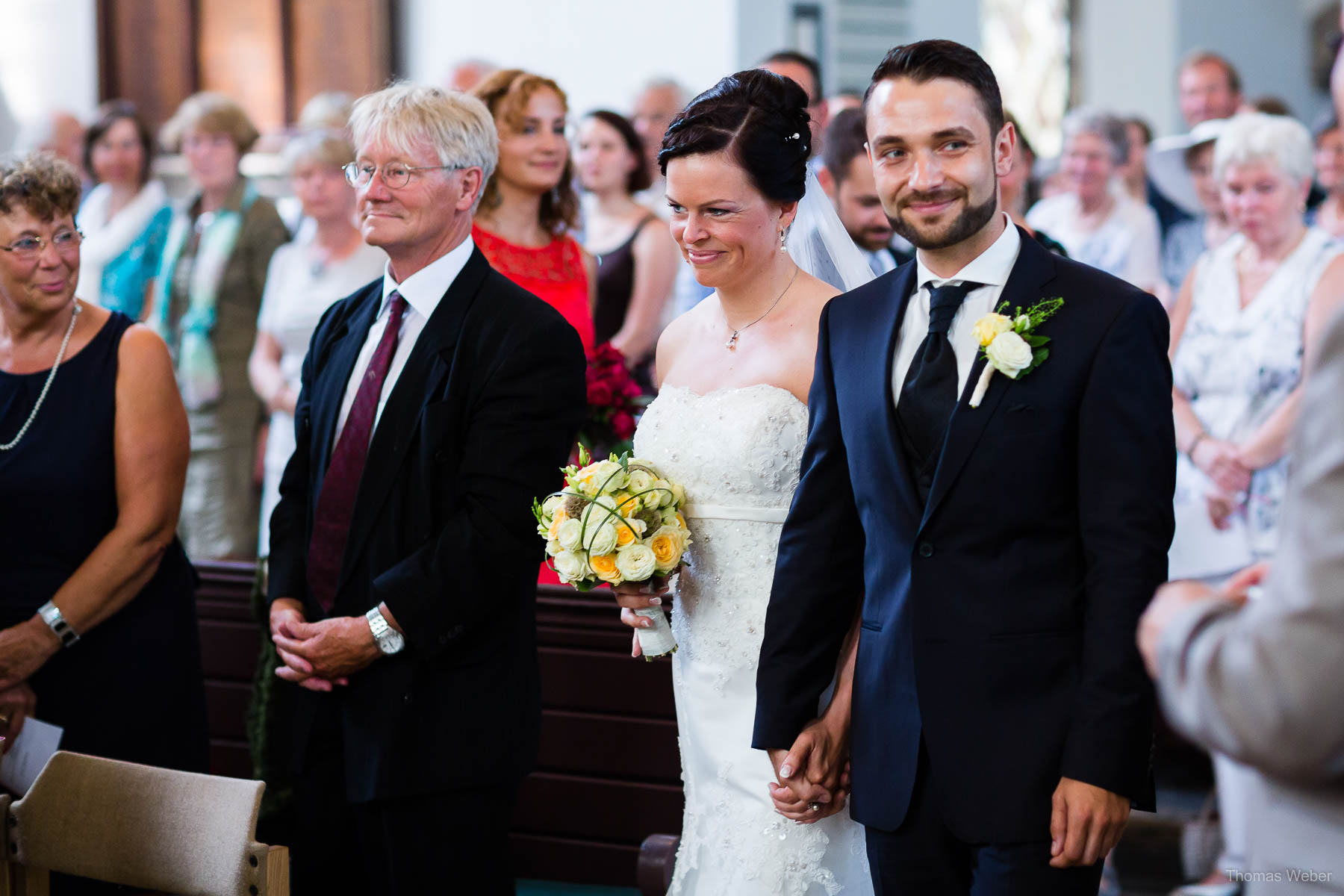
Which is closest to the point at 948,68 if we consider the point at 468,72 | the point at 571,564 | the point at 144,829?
the point at 571,564

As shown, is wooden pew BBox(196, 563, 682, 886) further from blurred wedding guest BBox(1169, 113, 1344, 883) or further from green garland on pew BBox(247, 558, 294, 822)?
blurred wedding guest BBox(1169, 113, 1344, 883)

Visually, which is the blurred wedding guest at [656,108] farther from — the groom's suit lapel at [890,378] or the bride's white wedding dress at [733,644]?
the groom's suit lapel at [890,378]

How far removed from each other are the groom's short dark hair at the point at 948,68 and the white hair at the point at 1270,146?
2454 mm

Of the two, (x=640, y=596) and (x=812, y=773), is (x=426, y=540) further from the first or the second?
(x=812, y=773)

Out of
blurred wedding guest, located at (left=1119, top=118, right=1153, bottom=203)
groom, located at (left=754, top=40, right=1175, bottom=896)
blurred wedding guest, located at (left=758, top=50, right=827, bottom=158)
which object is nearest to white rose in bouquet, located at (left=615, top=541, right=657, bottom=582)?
groom, located at (left=754, top=40, right=1175, bottom=896)

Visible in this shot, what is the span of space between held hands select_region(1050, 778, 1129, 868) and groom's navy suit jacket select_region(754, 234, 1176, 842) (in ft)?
0.07

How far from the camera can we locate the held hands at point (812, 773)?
92.9 inches

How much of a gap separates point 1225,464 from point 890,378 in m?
2.54

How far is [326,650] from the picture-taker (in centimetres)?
271

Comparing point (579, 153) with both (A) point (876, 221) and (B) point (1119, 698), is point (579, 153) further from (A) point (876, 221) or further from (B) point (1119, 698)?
(B) point (1119, 698)

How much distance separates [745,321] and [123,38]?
8.17 meters

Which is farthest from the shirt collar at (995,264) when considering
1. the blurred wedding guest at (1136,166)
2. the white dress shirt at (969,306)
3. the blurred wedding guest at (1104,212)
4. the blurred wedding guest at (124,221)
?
the blurred wedding guest at (124,221)

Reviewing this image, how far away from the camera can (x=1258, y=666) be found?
141 centimetres

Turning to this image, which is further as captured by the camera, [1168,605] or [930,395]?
[930,395]
